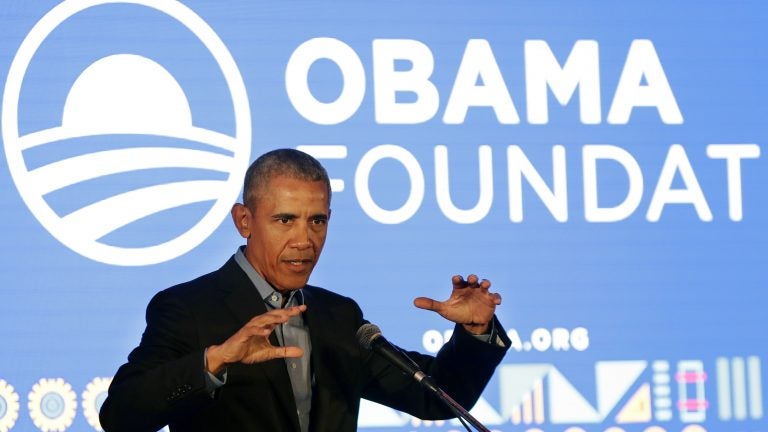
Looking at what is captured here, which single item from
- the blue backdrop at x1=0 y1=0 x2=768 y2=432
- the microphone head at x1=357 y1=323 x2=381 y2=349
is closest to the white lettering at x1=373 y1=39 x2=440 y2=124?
the blue backdrop at x1=0 y1=0 x2=768 y2=432

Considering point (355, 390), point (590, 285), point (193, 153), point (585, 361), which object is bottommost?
point (355, 390)

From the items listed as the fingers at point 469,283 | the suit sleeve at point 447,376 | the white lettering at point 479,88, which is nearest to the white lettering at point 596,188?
the white lettering at point 479,88

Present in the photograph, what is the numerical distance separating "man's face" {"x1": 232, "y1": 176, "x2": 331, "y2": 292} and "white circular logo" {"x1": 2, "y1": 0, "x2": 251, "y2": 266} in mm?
1286

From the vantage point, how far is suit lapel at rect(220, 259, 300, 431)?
2.55 meters

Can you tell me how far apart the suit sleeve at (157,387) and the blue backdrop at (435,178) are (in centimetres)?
140

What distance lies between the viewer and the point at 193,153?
394 centimetres

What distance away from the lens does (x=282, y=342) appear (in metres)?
2.70

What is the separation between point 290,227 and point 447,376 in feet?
1.77

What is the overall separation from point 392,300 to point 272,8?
1122 mm

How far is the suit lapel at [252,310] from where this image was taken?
2.55 m

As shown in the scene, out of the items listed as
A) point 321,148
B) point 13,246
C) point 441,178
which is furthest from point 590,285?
point 13,246

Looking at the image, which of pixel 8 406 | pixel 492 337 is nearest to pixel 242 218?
pixel 492 337

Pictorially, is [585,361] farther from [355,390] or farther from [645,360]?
[355,390]

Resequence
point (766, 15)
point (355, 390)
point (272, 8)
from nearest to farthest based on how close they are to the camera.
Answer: point (355, 390) → point (272, 8) → point (766, 15)
